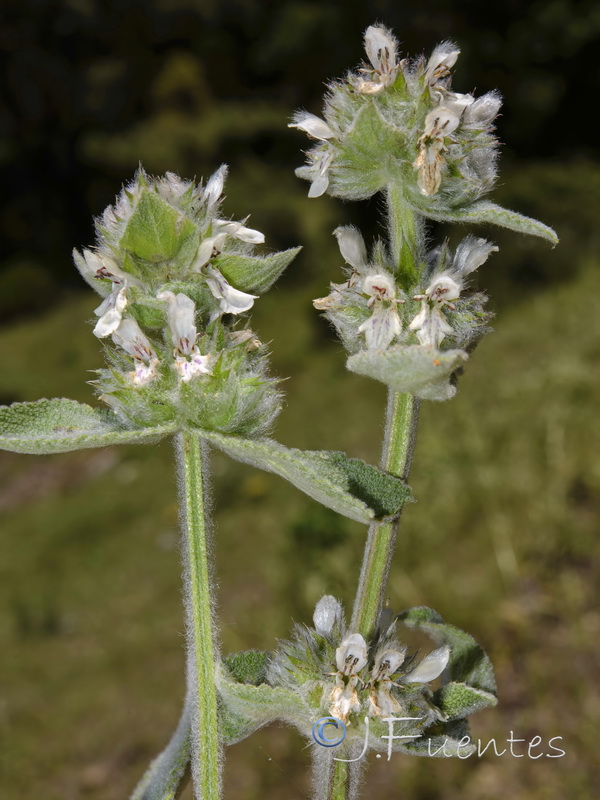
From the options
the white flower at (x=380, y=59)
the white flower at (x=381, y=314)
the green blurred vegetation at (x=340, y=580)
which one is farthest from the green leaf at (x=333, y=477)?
the green blurred vegetation at (x=340, y=580)

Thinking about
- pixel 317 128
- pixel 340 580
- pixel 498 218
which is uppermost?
pixel 340 580

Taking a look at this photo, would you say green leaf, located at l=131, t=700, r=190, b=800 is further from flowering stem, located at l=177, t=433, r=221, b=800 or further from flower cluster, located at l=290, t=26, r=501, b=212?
flower cluster, located at l=290, t=26, r=501, b=212

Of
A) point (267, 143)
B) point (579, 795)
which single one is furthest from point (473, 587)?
point (267, 143)

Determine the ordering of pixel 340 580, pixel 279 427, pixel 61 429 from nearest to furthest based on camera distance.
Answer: pixel 61 429
pixel 340 580
pixel 279 427

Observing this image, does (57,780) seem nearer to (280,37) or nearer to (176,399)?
(176,399)

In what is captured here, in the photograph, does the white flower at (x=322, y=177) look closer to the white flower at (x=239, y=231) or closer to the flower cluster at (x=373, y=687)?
the white flower at (x=239, y=231)

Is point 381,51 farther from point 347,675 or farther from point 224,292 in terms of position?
point 347,675

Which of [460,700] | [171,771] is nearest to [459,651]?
[460,700]
